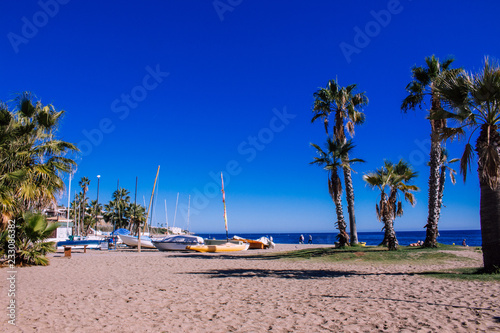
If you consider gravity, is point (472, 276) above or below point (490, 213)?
below

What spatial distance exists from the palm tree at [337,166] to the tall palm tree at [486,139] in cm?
1198

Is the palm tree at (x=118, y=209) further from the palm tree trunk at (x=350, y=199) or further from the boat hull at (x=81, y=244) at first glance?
the palm tree trunk at (x=350, y=199)

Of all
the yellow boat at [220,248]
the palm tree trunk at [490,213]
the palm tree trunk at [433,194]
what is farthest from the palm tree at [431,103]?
the yellow boat at [220,248]

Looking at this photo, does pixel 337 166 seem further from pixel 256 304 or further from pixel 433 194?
pixel 256 304

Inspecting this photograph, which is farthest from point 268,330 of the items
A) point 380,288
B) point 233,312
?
point 380,288

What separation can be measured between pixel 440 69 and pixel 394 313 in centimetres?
1812

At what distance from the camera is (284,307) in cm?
759

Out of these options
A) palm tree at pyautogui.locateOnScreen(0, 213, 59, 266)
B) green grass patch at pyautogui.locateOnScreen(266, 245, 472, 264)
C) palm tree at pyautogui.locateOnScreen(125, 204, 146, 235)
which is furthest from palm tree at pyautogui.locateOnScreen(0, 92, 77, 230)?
palm tree at pyautogui.locateOnScreen(125, 204, 146, 235)

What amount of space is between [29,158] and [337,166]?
18.1 meters

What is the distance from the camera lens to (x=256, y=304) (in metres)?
7.95

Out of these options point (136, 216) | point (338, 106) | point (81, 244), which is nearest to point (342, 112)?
point (338, 106)

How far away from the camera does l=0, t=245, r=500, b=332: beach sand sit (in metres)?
6.14

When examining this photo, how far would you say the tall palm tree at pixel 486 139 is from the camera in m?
10.5

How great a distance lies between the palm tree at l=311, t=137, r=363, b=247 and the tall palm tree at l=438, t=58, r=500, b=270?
12.0m
